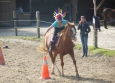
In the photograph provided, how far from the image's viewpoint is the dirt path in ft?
33.9

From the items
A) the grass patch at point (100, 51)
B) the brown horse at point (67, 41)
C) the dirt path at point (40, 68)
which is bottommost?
the dirt path at point (40, 68)

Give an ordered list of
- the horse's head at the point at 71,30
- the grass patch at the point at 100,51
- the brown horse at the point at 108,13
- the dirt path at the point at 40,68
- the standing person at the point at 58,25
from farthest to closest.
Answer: the brown horse at the point at 108,13, the grass patch at the point at 100,51, the standing person at the point at 58,25, the horse's head at the point at 71,30, the dirt path at the point at 40,68

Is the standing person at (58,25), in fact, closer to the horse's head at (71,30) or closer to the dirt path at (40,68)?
the horse's head at (71,30)

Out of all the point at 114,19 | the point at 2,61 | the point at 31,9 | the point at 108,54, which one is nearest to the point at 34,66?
the point at 2,61

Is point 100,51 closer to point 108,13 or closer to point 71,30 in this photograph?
point 71,30

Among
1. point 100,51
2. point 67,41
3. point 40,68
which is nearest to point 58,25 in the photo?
point 67,41

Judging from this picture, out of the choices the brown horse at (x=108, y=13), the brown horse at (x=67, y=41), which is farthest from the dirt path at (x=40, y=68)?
the brown horse at (x=108, y=13)

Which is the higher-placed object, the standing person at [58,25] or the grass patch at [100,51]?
the standing person at [58,25]

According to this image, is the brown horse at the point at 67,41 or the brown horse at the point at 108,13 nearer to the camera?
the brown horse at the point at 67,41

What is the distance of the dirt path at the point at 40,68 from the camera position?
10.3m

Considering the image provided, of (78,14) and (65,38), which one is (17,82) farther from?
(78,14)

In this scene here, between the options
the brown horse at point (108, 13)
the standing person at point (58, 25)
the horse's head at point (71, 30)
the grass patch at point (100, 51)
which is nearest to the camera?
the horse's head at point (71, 30)

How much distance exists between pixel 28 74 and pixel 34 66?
153cm

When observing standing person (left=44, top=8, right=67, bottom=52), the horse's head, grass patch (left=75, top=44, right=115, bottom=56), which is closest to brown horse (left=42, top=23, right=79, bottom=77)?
the horse's head
